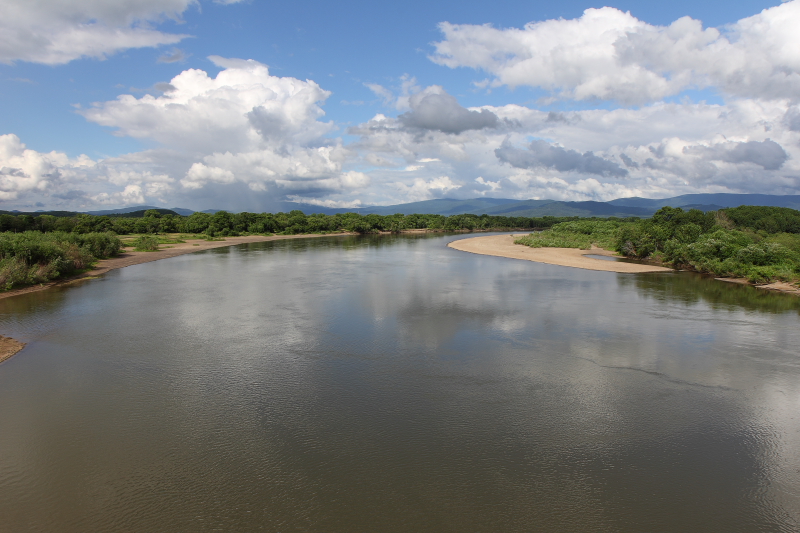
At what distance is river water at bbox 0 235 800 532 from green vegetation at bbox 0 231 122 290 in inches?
250

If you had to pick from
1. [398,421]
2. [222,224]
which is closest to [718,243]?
[398,421]

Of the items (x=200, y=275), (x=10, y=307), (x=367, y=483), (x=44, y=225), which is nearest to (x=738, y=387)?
(x=367, y=483)

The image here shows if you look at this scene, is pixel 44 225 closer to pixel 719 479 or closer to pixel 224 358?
pixel 224 358

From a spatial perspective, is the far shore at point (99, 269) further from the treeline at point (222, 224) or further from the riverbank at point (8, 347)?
the treeline at point (222, 224)

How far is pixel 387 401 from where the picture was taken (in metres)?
10.6

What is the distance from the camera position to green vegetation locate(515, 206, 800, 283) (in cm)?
3059

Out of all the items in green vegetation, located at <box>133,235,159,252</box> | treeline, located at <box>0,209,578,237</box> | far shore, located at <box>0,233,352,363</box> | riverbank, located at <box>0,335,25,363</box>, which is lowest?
riverbank, located at <box>0,335,25,363</box>

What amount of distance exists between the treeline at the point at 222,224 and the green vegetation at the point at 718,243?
58932 millimetres

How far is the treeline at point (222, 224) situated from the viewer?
6244 centimetres

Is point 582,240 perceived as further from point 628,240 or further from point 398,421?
point 398,421

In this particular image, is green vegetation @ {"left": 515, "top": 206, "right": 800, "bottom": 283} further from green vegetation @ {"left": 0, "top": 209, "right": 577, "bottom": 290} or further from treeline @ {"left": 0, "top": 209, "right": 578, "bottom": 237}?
treeline @ {"left": 0, "top": 209, "right": 578, "bottom": 237}

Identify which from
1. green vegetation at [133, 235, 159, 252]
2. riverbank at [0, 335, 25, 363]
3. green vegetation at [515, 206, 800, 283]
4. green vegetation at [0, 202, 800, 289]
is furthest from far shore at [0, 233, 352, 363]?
green vegetation at [515, 206, 800, 283]

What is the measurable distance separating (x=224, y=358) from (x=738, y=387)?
14.8m

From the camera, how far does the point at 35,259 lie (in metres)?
28.0
